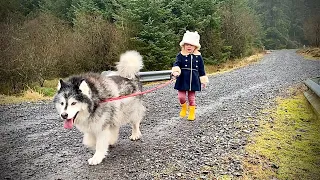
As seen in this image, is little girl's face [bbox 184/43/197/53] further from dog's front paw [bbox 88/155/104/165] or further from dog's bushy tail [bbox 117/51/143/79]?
dog's front paw [bbox 88/155/104/165]

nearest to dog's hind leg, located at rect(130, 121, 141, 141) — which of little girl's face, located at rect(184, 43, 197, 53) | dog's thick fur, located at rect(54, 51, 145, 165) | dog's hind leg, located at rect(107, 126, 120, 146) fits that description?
dog's thick fur, located at rect(54, 51, 145, 165)

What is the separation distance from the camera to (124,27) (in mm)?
7938

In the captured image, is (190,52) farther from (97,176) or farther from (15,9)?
(15,9)

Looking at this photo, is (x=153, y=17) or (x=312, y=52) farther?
(x=153, y=17)

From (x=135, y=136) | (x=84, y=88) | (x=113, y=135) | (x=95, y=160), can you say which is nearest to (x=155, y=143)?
(x=135, y=136)

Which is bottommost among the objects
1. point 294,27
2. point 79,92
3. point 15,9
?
point 79,92

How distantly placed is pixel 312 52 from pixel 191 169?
127cm

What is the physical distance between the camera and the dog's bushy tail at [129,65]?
10.5ft

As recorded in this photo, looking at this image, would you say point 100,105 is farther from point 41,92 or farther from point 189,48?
point 41,92

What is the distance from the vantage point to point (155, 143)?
3148 millimetres

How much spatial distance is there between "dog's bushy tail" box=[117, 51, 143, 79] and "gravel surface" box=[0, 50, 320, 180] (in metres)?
0.75

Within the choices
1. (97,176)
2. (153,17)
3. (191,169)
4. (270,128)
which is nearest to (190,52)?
(270,128)

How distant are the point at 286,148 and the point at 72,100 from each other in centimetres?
182

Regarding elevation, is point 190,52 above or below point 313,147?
above
